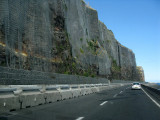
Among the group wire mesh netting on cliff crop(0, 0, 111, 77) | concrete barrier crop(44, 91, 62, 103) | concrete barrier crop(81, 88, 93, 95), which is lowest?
concrete barrier crop(81, 88, 93, 95)

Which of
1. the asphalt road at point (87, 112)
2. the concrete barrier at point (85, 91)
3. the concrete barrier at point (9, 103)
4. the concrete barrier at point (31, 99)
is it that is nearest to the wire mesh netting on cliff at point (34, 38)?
the concrete barrier at point (85, 91)

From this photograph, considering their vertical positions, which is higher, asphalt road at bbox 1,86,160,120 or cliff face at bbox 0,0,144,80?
cliff face at bbox 0,0,144,80

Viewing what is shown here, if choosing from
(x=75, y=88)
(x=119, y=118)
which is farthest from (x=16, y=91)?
(x=75, y=88)

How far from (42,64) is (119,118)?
20.5m

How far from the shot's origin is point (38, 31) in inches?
1130

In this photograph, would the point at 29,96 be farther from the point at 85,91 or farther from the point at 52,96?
the point at 85,91

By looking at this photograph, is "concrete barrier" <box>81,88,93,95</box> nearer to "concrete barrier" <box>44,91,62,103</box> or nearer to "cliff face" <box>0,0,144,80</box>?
"concrete barrier" <box>44,91,62,103</box>

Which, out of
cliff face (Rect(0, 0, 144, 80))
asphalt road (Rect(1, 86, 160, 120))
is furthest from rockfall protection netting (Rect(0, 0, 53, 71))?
asphalt road (Rect(1, 86, 160, 120))

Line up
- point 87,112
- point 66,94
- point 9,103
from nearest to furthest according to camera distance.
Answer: point 9,103
point 87,112
point 66,94

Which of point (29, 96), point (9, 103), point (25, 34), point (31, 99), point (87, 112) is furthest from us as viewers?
point (25, 34)

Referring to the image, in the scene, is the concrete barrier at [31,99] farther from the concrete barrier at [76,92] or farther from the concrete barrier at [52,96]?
the concrete barrier at [76,92]

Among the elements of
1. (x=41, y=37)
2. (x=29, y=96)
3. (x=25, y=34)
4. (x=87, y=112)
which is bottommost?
(x=87, y=112)

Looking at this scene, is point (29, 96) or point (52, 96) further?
point (52, 96)

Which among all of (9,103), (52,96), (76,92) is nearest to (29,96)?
(9,103)
